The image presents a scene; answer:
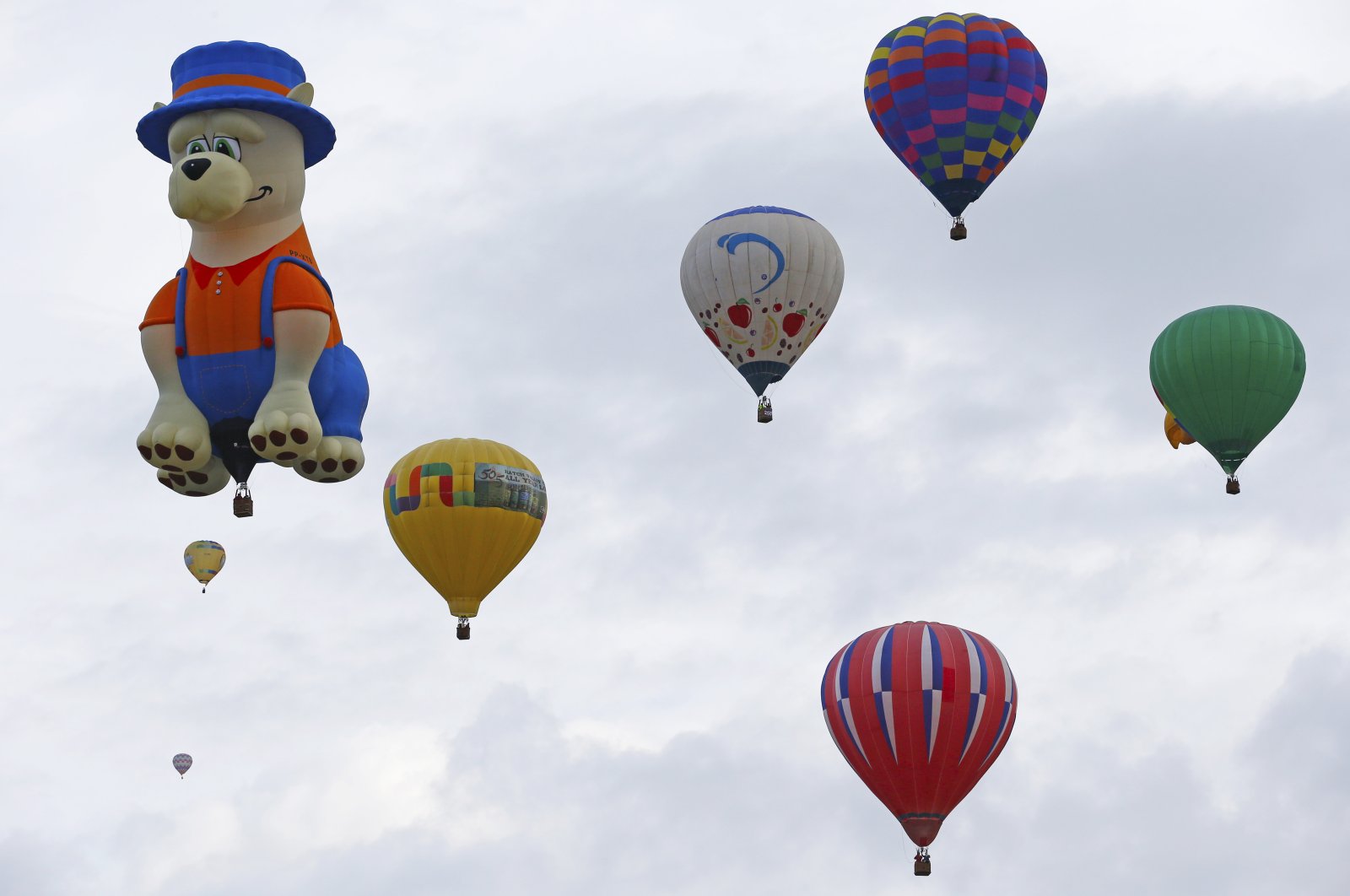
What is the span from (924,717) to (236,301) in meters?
12.7

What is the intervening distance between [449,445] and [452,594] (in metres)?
1.78

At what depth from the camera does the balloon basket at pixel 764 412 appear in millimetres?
36969

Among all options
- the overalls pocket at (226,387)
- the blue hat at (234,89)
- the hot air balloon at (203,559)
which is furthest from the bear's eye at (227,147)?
the hot air balloon at (203,559)

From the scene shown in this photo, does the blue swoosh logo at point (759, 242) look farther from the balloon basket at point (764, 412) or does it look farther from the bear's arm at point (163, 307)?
the bear's arm at point (163, 307)

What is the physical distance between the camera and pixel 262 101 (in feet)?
77.4

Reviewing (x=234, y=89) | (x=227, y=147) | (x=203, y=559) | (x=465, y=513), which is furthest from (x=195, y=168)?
(x=203, y=559)

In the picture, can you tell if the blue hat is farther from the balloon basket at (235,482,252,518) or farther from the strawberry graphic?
the strawberry graphic

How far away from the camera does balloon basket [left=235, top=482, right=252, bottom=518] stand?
2423 centimetres

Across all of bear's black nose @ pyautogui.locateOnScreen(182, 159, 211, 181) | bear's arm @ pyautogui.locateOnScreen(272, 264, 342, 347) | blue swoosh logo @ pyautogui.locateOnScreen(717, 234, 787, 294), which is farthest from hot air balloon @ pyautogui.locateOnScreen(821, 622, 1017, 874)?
bear's black nose @ pyautogui.locateOnScreen(182, 159, 211, 181)

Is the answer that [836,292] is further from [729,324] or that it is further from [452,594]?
[452,594]

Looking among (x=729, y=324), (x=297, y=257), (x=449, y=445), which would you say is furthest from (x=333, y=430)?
(x=729, y=324)

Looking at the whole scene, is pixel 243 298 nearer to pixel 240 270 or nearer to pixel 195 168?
pixel 240 270

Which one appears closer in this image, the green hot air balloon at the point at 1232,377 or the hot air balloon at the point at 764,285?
the hot air balloon at the point at 764,285

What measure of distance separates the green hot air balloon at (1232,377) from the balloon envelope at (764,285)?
14.6 ft
